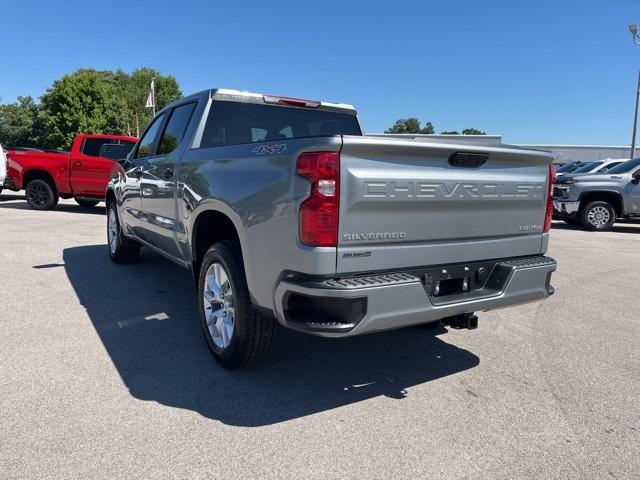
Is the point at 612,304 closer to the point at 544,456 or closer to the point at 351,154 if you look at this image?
the point at 544,456

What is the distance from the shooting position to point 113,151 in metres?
6.19

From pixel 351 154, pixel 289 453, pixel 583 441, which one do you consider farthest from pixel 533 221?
pixel 289 453

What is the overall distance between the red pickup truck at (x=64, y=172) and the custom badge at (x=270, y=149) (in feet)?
34.1

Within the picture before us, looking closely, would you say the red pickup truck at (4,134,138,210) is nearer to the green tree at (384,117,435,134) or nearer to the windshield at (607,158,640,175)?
the windshield at (607,158,640,175)

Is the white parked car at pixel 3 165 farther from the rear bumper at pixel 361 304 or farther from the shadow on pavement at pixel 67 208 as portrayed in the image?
the rear bumper at pixel 361 304

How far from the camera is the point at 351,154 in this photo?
100.0 inches

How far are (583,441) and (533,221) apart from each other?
148 cm

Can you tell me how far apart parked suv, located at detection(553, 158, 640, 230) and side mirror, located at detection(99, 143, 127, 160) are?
34.4ft

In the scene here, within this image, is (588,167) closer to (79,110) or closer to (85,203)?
(85,203)

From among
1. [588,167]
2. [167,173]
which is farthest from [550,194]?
[588,167]

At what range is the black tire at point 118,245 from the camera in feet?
21.4

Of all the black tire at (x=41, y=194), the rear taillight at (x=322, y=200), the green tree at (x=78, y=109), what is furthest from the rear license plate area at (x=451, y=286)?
the green tree at (x=78, y=109)

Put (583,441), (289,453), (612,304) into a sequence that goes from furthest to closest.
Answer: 1. (612,304)
2. (583,441)
3. (289,453)

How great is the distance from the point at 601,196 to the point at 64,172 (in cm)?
1366
